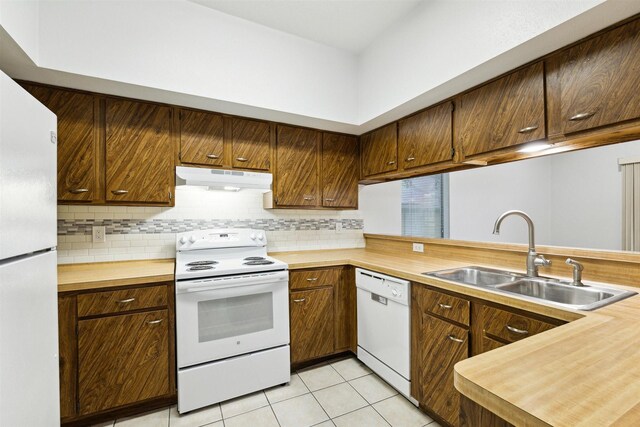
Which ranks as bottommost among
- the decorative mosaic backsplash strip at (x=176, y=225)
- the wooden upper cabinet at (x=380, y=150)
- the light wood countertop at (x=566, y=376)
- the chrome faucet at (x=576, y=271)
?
the light wood countertop at (x=566, y=376)

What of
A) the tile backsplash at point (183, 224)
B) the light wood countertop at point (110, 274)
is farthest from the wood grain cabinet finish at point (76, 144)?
the light wood countertop at point (110, 274)

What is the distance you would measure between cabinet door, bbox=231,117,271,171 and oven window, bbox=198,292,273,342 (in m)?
1.12

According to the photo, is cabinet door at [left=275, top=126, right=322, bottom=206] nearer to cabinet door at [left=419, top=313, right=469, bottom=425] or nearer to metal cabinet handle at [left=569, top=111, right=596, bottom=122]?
cabinet door at [left=419, top=313, right=469, bottom=425]

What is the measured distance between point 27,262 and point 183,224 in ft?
5.11

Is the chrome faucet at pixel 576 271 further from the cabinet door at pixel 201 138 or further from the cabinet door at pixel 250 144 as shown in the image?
the cabinet door at pixel 201 138

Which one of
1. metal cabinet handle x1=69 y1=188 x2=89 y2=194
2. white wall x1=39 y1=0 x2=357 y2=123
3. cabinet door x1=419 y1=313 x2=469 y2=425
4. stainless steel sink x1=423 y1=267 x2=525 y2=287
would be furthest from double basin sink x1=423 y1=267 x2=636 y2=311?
metal cabinet handle x1=69 y1=188 x2=89 y2=194

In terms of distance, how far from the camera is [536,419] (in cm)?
Answer: 56


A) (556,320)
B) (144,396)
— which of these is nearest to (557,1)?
→ (556,320)

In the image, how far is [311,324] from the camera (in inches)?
95.7

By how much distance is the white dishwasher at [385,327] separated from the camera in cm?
198

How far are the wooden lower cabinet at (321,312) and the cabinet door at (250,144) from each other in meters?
1.01

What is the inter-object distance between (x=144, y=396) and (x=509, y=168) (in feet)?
12.7

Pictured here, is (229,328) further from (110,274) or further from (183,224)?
(183,224)

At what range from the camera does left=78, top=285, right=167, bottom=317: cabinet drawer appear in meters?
1.76
